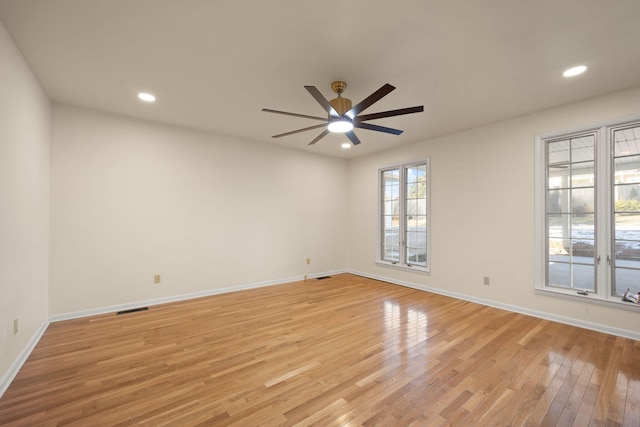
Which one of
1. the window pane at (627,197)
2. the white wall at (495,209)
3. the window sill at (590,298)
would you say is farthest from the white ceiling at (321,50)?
the window sill at (590,298)

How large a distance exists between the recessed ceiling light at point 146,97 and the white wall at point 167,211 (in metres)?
0.81

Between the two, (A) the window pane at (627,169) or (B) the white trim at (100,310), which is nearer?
(B) the white trim at (100,310)

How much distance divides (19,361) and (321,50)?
3717 millimetres

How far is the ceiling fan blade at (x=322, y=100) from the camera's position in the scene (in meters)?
2.19

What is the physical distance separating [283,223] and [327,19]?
3.91 meters

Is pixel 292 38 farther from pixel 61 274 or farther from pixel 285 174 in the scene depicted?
pixel 61 274

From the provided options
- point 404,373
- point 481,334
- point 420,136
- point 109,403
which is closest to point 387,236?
point 420,136

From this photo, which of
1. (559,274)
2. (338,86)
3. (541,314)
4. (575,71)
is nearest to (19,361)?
(338,86)

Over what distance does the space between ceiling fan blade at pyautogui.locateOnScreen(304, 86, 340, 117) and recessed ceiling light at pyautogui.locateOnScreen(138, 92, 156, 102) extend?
86.4 inches

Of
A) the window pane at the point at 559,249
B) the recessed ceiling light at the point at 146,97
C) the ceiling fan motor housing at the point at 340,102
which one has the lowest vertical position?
the window pane at the point at 559,249

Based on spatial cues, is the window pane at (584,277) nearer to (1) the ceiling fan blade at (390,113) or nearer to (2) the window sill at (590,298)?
(2) the window sill at (590,298)

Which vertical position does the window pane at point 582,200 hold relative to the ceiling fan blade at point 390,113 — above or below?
below

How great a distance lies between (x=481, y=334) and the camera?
3006 millimetres

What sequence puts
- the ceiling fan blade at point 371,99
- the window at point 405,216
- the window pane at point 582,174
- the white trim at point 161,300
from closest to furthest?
the ceiling fan blade at point 371,99 → the window pane at point 582,174 → the white trim at point 161,300 → the window at point 405,216
